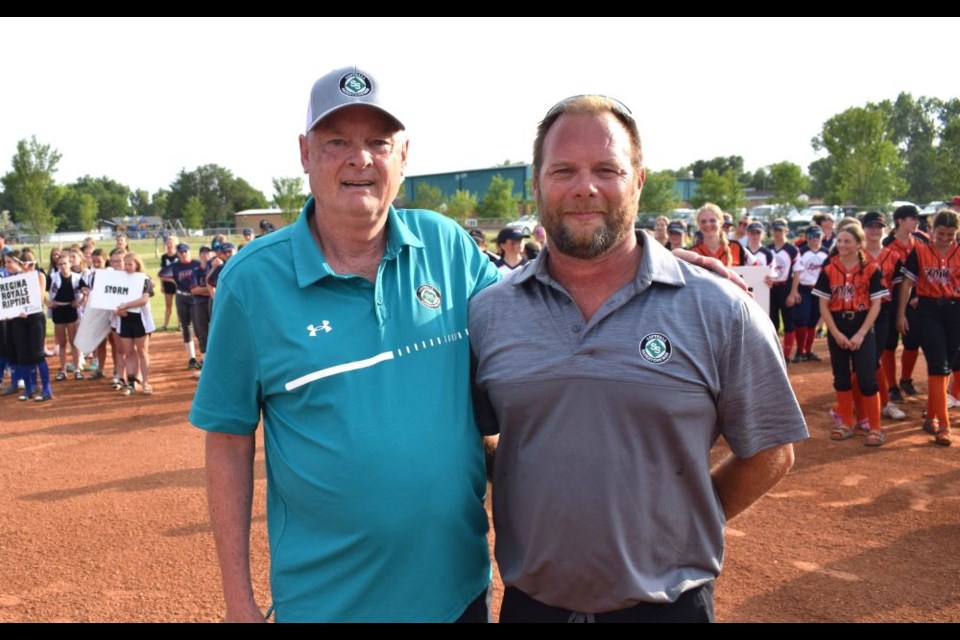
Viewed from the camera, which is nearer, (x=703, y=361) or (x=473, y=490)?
(x=703, y=361)

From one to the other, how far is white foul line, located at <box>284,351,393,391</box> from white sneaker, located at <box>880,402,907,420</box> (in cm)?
863

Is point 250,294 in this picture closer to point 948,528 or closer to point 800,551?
point 800,551

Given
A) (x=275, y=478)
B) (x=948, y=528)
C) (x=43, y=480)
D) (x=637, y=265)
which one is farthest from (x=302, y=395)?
(x=43, y=480)

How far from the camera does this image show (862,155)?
37.7 m

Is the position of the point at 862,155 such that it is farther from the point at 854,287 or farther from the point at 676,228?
the point at 854,287

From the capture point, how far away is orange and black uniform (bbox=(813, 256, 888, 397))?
25.4ft

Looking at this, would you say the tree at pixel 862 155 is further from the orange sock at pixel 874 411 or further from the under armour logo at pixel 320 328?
the under armour logo at pixel 320 328

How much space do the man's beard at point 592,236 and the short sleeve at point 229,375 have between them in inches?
39.7

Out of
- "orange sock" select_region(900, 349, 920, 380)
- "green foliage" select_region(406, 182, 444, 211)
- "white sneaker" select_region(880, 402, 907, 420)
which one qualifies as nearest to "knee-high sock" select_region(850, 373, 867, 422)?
"white sneaker" select_region(880, 402, 907, 420)

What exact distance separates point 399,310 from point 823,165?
71.6 metres

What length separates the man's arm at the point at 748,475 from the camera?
2293mm

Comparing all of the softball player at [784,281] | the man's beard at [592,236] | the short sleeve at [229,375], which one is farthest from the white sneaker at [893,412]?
the short sleeve at [229,375]

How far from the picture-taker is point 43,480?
745 centimetres

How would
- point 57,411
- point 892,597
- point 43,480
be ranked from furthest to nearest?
point 57,411 → point 43,480 → point 892,597
